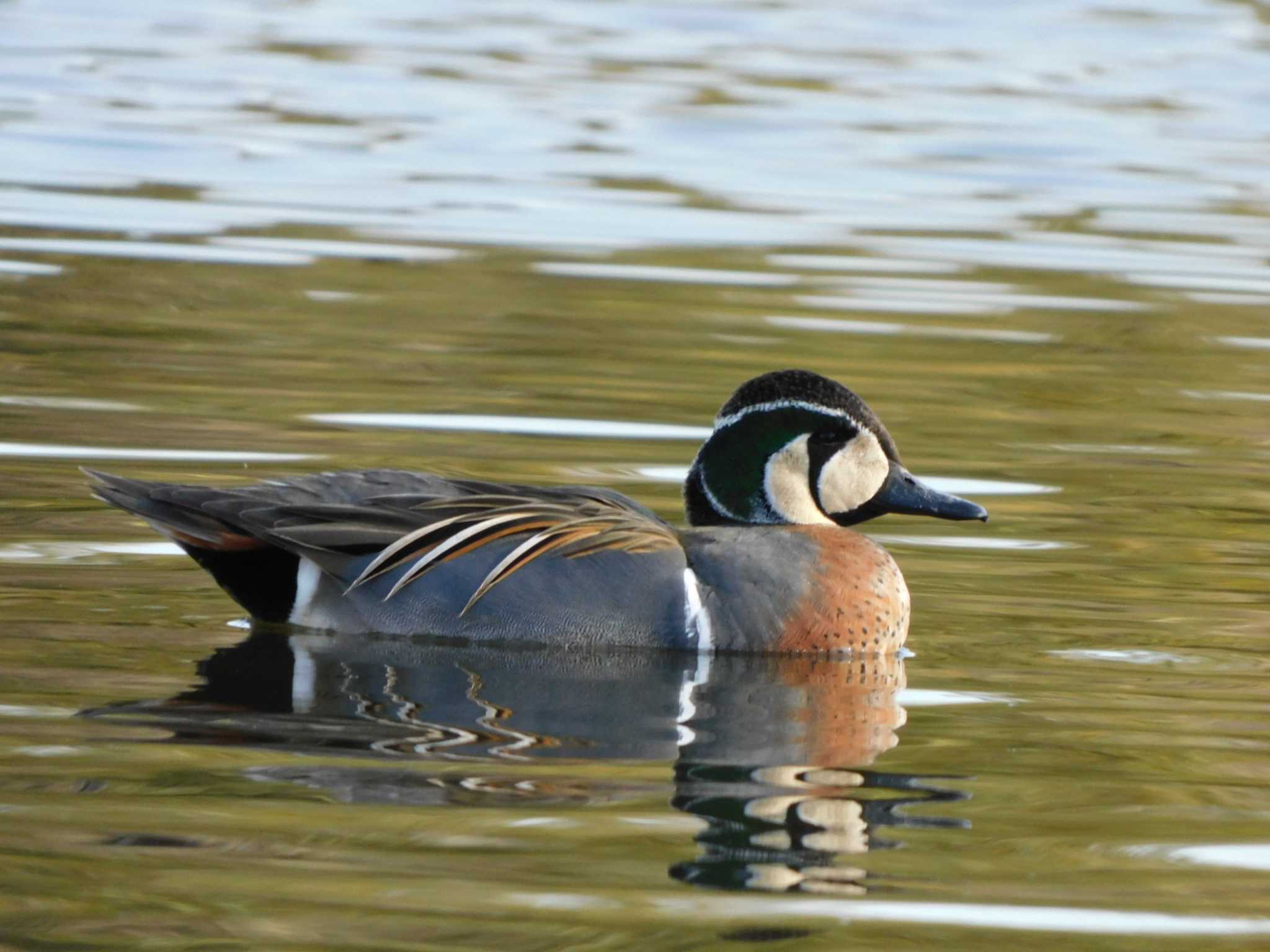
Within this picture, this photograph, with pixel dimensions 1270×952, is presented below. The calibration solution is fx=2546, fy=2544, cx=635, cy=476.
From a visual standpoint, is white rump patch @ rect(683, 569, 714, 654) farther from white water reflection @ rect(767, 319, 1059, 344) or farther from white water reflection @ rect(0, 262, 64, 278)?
white water reflection @ rect(0, 262, 64, 278)

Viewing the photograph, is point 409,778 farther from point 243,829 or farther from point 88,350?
point 88,350

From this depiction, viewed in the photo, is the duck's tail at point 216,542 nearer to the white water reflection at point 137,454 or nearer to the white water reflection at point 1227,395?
the white water reflection at point 137,454

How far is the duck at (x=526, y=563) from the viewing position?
22.6ft

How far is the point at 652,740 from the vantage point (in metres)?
5.92

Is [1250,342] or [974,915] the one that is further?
[1250,342]

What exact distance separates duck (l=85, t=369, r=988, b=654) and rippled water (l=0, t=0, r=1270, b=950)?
0.11 meters

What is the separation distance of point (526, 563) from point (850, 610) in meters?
0.92

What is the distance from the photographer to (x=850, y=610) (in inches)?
279

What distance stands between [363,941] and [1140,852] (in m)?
1.64

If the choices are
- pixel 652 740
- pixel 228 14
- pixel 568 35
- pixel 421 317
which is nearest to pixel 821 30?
pixel 568 35

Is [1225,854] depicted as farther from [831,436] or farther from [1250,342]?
[1250,342]

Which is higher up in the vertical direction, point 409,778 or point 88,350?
point 88,350

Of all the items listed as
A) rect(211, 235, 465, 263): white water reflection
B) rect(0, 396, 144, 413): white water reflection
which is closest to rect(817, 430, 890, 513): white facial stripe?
rect(0, 396, 144, 413): white water reflection

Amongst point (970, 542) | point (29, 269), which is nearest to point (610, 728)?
point (970, 542)
